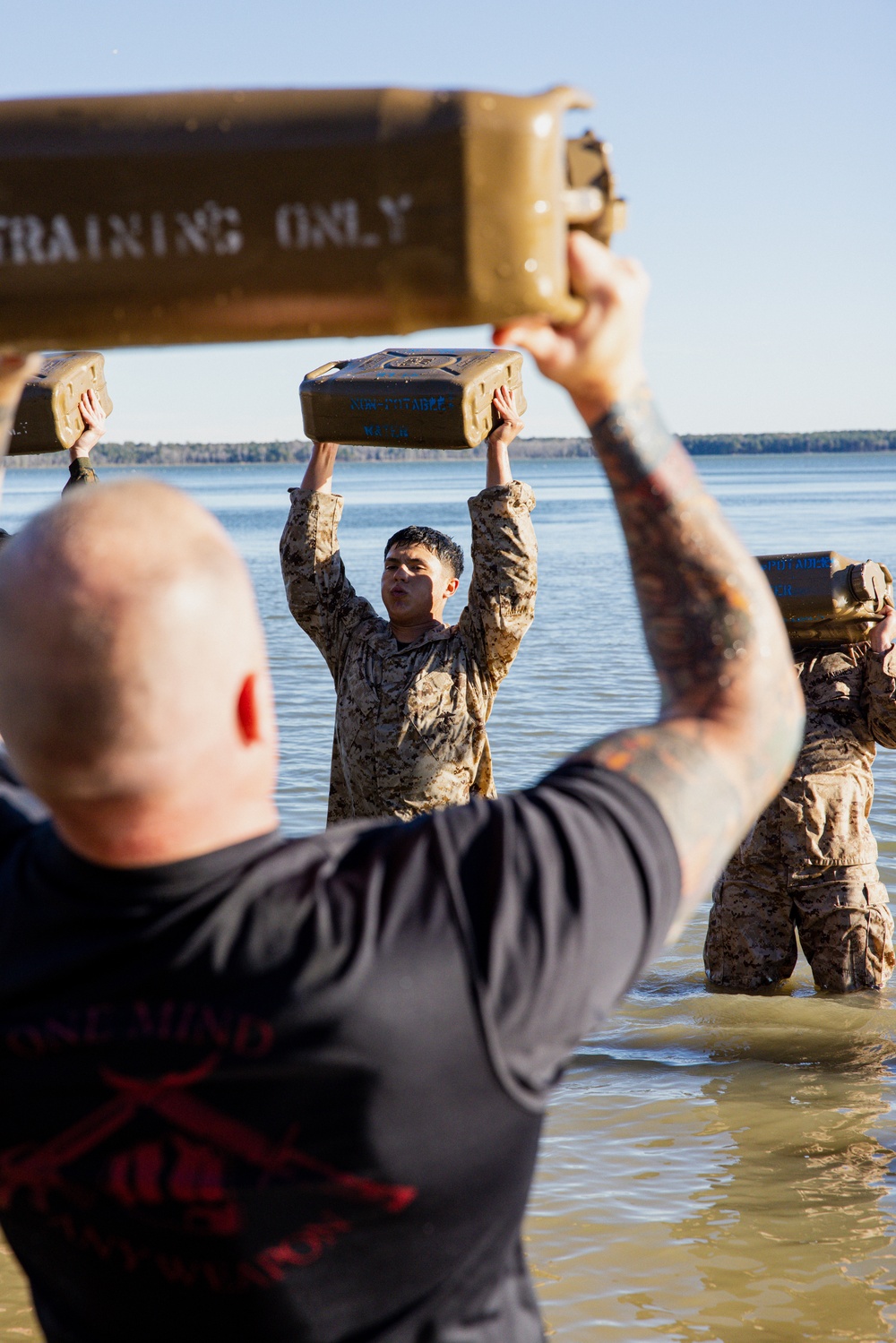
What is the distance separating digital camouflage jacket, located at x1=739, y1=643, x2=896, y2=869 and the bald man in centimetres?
464

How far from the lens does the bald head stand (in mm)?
1121

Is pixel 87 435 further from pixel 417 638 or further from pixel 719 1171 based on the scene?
pixel 719 1171

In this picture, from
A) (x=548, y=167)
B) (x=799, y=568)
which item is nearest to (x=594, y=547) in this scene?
(x=799, y=568)

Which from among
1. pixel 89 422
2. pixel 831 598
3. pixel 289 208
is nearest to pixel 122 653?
pixel 289 208

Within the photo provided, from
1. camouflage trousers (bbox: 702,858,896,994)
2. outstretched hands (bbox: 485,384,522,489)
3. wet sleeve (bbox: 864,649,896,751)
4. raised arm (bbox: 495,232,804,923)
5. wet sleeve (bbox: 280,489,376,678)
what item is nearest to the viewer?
raised arm (bbox: 495,232,804,923)

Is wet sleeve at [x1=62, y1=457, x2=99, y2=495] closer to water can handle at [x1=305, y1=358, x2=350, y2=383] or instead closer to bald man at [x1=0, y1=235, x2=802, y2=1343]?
water can handle at [x1=305, y1=358, x2=350, y2=383]

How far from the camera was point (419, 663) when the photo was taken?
4.75 metres

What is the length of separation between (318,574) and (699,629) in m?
3.61

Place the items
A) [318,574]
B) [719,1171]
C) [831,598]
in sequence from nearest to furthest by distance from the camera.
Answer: [719,1171] → [318,574] → [831,598]

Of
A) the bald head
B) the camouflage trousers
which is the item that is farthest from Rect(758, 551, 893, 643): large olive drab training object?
the bald head

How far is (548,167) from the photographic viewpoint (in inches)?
46.4

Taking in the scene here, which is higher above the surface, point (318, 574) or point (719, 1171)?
point (318, 574)

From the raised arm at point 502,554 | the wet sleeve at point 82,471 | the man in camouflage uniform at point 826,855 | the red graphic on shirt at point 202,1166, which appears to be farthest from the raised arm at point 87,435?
the red graphic on shirt at point 202,1166

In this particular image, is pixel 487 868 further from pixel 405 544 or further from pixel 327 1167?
pixel 405 544
